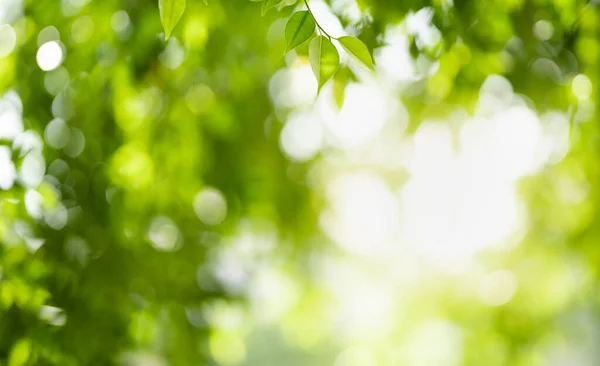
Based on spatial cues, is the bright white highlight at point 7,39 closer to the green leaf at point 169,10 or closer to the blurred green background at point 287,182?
the blurred green background at point 287,182

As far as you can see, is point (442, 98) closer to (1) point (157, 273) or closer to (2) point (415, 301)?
(1) point (157, 273)

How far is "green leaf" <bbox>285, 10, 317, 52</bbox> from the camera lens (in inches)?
19.4

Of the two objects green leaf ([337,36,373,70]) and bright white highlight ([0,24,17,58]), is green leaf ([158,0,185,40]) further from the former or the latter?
bright white highlight ([0,24,17,58])

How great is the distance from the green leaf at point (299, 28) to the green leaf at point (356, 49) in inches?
1.5

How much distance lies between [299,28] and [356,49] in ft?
0.19

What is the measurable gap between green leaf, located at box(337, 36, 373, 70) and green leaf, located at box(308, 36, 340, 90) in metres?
0.02

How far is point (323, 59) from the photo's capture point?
48cm

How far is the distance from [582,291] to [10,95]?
1597 mm

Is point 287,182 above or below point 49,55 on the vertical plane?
above

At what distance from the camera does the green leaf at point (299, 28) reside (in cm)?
49

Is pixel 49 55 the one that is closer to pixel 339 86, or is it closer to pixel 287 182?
pixel 339 86

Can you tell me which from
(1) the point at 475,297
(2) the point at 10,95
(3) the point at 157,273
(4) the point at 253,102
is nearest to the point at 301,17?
(2) the point at 10,95

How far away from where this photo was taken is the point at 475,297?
1666 millimetres

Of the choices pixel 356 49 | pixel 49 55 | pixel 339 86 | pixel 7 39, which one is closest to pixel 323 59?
pixel 356 49
